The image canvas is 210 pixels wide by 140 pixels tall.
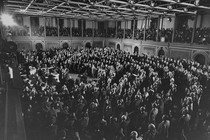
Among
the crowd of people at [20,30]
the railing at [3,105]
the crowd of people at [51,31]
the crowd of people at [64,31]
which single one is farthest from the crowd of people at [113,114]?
the crowd of people at [64,31]

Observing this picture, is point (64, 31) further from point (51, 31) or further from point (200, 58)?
point (200, 58)

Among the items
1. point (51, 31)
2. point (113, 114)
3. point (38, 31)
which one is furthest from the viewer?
point (51, 31)

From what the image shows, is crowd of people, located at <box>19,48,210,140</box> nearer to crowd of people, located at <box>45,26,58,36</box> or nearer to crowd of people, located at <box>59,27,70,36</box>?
crowd of people, located at <box>45,26,58,36</box>

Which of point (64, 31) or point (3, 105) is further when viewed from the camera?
point (64, 31)

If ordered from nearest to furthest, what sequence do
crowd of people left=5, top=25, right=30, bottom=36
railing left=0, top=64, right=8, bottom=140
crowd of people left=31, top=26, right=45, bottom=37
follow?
railing left=0, top=64, right=8, bottom=140 < crowd of people left=5, top=25, right=30, bottom=36 < crowd of people left=31, top=26, right=45, bottom=37

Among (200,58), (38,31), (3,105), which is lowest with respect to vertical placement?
(200,58)

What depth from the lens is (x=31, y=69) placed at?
14.1 m

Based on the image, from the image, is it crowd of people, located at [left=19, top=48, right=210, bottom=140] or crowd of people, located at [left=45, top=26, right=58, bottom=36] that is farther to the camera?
crowd of people, located at [left=45, top=26, right=58, bottom=36]

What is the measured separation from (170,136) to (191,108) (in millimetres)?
2119

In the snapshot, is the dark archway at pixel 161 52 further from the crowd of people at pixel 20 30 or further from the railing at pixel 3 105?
the crowd of people at pixel 20 30

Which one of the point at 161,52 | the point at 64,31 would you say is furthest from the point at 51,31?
the point at 161,52

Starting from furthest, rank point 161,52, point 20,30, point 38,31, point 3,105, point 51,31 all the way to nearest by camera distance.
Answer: point 51,31 → point 38,31 → point 20,30 → point 161,52 → point 3,105

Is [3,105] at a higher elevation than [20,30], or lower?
lower

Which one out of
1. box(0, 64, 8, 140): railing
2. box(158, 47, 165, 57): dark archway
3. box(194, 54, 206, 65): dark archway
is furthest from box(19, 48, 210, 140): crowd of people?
box(158, 47, 165, 57): dark archway
